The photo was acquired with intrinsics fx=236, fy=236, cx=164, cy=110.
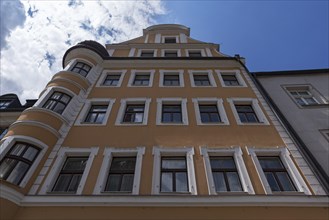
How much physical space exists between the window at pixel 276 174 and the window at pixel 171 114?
16.2 ft

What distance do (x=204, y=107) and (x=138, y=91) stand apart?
4.55 meters

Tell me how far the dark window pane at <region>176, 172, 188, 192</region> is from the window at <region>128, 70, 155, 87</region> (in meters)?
8.00

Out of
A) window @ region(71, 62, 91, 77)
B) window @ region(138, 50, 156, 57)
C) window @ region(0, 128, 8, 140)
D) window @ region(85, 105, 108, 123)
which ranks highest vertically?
window @ region(138, 50, 156, 57)

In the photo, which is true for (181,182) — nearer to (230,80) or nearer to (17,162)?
(17,162)

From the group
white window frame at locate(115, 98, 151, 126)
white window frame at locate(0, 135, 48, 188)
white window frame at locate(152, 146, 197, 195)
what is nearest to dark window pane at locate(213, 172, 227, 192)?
white window frame at locate(152, 146, 197, 195)

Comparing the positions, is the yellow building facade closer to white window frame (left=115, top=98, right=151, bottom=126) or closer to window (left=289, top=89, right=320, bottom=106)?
white window frame (left=115, top=98, right=151, bottom=126)

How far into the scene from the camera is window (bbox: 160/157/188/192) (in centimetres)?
963

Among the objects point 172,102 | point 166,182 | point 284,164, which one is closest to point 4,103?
point 172,102

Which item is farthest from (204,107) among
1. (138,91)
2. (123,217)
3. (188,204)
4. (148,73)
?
(123,217)

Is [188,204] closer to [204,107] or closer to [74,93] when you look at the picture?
[204,107]

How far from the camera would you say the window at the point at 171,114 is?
13.6m

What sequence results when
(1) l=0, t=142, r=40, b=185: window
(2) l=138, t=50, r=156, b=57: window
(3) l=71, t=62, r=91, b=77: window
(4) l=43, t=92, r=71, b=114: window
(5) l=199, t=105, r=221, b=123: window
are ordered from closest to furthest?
(1) l=0, t=142, r=40, b=185: window → (4) l=43, t=92, r=71, b=114: window → (5) l=199, t=105, r=221, b=123: window → (3) l=71, t=62, r=91, b=77: window → (2) l=138, t=50, r=156, b=57: window

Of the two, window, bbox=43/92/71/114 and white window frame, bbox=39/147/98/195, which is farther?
window, bbox=43/92/71/114

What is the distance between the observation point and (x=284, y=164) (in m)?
10.6
